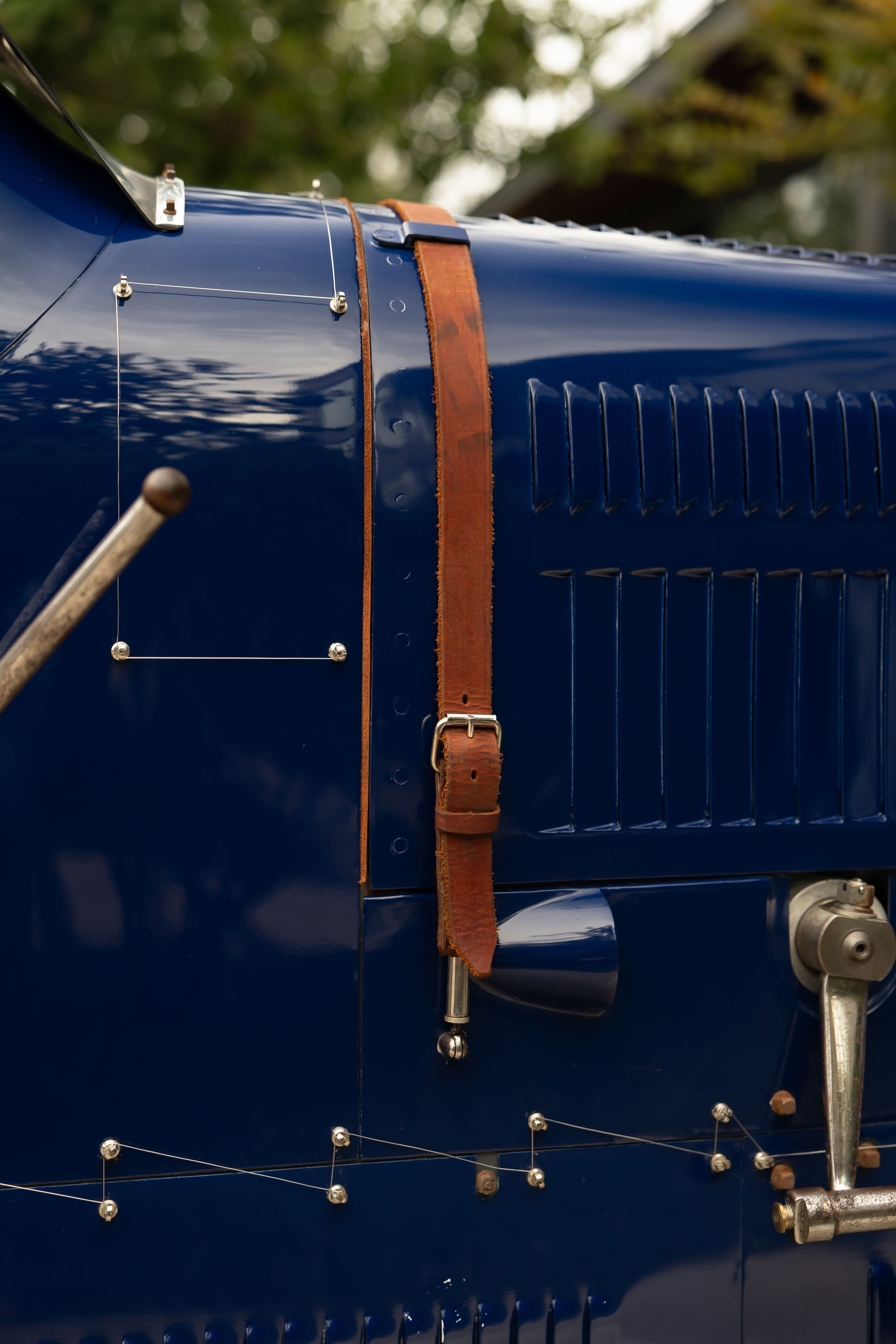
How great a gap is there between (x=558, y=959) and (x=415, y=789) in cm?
28

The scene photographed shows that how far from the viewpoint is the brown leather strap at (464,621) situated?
1.35 metres

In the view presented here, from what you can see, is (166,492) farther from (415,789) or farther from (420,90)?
(420,90)

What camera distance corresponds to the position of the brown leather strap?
1.35m

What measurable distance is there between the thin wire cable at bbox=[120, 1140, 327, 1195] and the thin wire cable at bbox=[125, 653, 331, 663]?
0.57 metres

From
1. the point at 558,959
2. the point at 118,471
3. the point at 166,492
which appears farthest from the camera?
the point at 558,959

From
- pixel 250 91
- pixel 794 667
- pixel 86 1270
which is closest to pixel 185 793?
pixel 86 1270

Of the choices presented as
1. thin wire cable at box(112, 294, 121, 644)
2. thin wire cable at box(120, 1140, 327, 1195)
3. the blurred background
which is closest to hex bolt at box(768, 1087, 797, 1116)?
thin wire cable at box(120, 1140, 327, 1195)

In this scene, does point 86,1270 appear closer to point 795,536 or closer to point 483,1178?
point 483,1178

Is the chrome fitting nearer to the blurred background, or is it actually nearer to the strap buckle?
the strap buckle

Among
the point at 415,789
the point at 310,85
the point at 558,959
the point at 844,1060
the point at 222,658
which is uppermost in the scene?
the point at 310,85

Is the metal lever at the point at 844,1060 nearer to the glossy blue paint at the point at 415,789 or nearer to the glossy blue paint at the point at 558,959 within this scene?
the glossy blue paint at the point at 415,789

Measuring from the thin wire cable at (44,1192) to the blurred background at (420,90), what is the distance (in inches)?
184

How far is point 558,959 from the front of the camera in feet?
4.65

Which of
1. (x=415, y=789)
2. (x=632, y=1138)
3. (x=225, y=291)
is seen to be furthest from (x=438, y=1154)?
(x=225, y=291)
